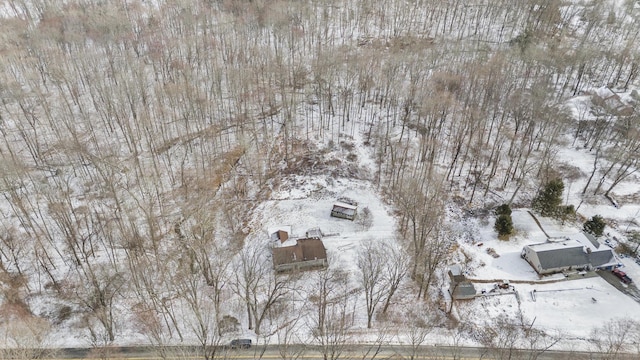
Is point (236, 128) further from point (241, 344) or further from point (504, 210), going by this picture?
point (504, 210)

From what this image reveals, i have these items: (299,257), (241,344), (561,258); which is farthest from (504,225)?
(241,344)

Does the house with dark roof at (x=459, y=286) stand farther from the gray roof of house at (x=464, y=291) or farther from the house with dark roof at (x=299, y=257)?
the house with dark roof at (x=299, y=257)

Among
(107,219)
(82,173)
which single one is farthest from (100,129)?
(107,219)

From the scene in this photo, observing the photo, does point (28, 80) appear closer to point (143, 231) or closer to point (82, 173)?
point (82, 173)

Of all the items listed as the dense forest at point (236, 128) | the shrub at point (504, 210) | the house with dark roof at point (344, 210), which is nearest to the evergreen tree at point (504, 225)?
the shrub at point (504, 210)

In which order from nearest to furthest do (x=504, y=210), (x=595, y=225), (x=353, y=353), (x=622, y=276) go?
(x=353, y=353)
(x=622, y=276)
(x=595, y=225)
(x=504, y=210)
